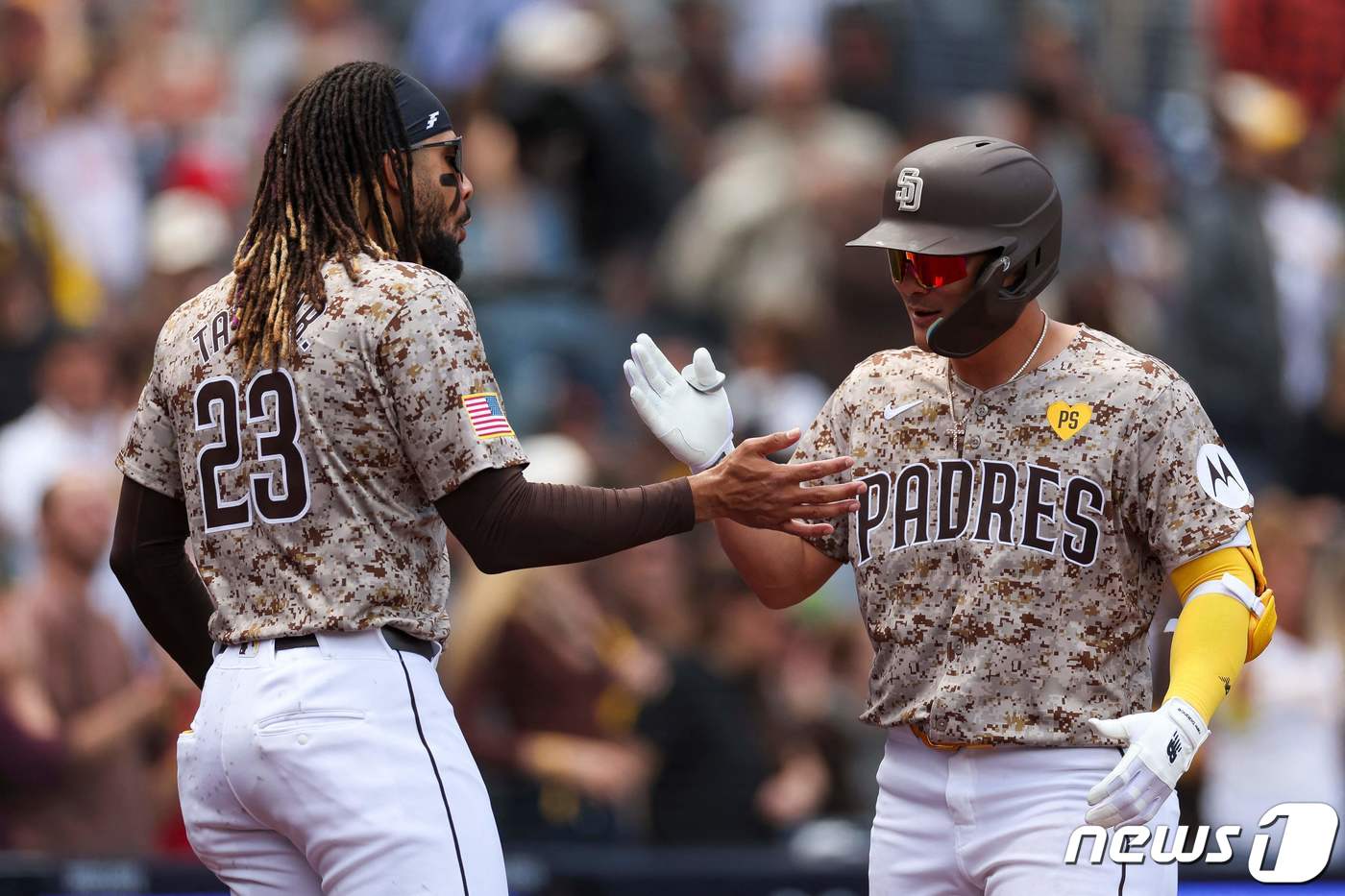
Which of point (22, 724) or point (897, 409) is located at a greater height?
point (897, 409)

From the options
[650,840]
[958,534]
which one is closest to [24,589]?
[650,840]

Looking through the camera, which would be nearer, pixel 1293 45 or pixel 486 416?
pixel 486 416

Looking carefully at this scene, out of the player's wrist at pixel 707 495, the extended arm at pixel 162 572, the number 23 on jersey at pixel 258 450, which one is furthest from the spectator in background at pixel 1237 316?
the number 23 on jersey at pixel 258 450

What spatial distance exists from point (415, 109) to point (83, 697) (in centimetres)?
420

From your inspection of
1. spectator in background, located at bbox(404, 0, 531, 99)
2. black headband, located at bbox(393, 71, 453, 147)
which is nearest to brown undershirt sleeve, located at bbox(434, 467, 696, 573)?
black headband, located at bbox(393, 71, 453, 147)

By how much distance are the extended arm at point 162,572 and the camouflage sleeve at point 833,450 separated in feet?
4.26

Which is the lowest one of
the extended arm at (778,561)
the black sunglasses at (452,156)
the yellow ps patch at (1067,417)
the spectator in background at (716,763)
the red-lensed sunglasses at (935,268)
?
the spectator in background at (716,763)

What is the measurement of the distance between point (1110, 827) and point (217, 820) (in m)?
1.72

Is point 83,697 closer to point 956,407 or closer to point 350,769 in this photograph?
point 350,769

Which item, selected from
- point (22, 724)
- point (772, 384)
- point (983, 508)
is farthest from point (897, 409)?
point (772, 384)

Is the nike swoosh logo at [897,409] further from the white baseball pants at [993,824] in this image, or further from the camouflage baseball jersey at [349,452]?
the camouflage baseball jersey at [349,452]

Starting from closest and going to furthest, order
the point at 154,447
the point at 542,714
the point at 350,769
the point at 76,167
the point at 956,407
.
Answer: the point at 350,769 → the point at 154,447 → the point at 956,407 → the point at 542,714 → the point at 76,167

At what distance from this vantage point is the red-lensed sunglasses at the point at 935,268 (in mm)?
4160

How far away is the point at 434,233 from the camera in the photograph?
4023 mm
